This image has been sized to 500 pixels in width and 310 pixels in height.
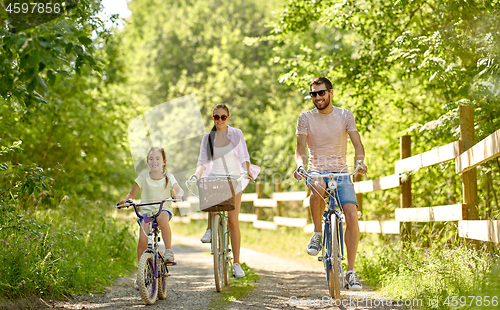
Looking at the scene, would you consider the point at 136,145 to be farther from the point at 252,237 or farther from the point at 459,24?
the point at 252,237

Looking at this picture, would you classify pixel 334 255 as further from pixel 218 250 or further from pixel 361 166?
pixel 218 250

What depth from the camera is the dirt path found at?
477 centimetres

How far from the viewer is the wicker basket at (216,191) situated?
5.22 m

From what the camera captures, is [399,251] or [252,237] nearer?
[399,251]

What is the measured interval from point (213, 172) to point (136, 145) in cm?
206

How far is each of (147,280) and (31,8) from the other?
274 cm

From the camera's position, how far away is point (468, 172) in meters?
5.40

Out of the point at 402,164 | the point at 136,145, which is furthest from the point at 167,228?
the point at 402,164

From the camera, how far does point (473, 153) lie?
485 centimetres

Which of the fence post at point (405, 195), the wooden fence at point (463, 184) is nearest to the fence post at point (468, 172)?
the wooden fence at point (463, 184)

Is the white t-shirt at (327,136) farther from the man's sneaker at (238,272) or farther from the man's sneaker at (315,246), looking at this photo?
the man's sneaker at (238,272)

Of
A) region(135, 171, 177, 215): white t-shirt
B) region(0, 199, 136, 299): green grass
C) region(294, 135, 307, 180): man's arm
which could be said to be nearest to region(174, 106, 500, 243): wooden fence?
region(294, 135, 307, 180): man's arm

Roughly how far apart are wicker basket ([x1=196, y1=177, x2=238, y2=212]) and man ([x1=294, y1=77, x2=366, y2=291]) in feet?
2.81

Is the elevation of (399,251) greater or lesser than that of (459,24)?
lesser
